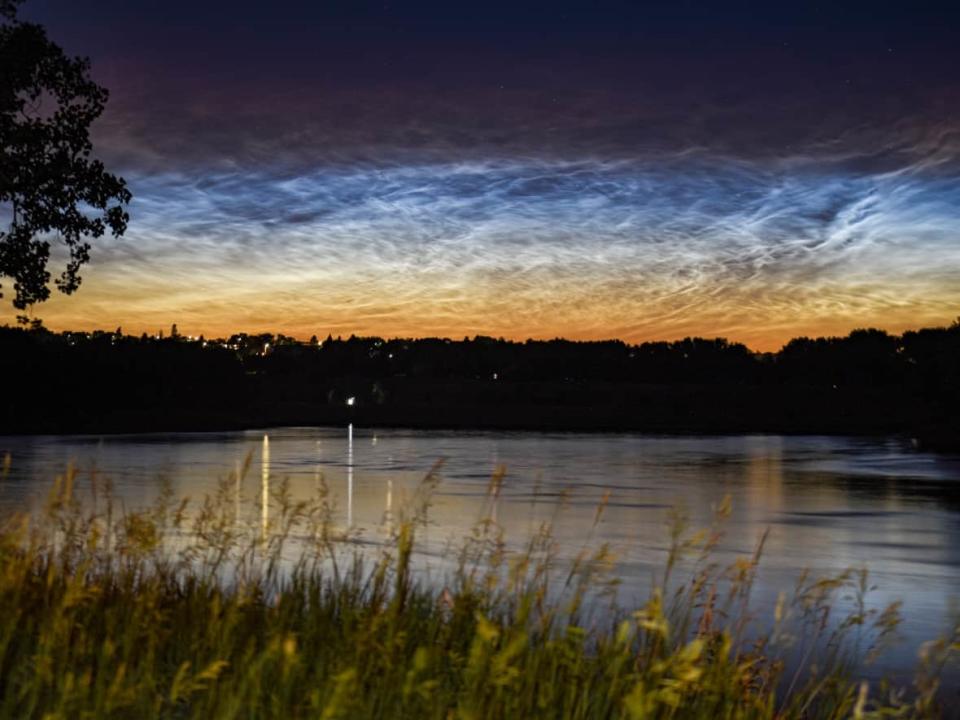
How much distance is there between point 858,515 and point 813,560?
11.6 m

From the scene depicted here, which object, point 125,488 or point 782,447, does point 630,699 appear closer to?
point 125,488

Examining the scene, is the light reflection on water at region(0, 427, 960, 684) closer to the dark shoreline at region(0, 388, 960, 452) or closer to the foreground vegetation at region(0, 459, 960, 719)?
the foreground vegetation at region(0, 459, 960, 719)

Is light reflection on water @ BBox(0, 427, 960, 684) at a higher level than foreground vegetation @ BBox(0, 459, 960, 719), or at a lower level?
lower

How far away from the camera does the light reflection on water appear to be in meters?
21.9

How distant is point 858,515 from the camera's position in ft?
112

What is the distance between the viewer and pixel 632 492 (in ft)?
134

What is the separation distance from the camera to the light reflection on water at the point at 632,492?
21.9 metres

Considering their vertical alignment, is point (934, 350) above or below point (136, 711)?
above

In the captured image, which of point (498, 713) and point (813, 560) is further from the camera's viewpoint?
point (813, 560)

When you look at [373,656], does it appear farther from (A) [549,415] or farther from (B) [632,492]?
(A) [549,415]

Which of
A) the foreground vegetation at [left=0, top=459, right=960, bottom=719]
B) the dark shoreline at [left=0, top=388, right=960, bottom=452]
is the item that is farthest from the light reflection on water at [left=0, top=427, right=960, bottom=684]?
the dark shoreline at [left=0, top=388, right=960, bottom=452]

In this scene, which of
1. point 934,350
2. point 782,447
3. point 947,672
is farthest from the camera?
point 934,350

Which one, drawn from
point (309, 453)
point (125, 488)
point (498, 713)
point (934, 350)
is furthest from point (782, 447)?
point (498, 713)

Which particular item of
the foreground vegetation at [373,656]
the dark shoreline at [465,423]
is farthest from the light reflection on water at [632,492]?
A: the dark shoreline at [465,423]
